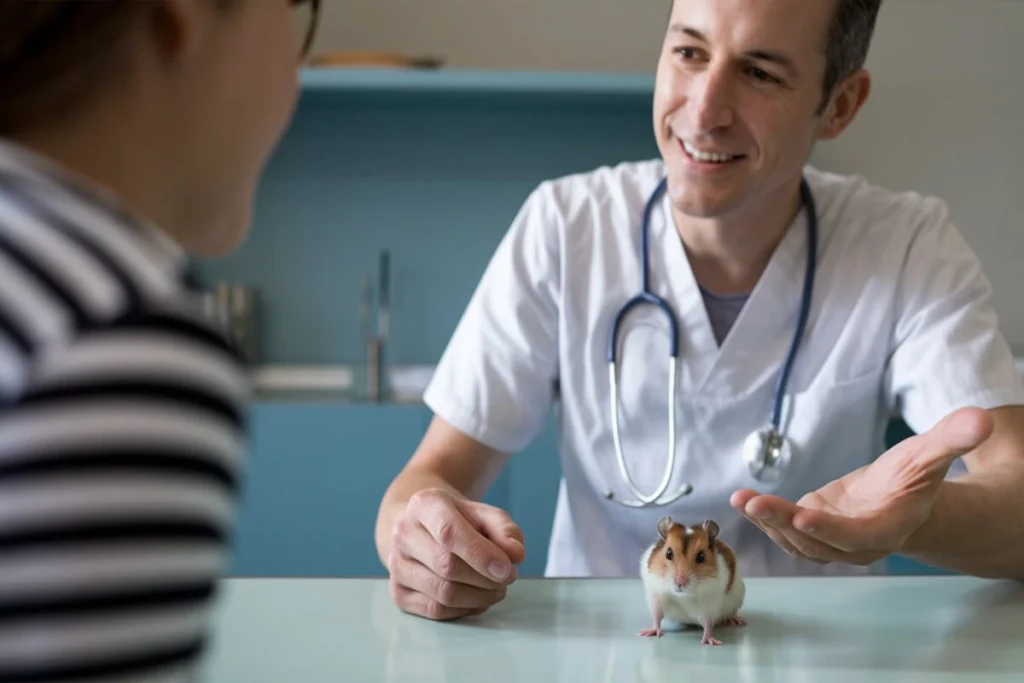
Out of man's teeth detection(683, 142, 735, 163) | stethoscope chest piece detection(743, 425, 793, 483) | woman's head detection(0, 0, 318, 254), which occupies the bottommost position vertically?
stethoscope chest piece detection(743, 425, 793, 483)

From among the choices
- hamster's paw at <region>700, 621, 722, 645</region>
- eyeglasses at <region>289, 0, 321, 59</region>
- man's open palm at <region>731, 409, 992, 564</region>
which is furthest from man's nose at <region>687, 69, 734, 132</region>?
eyeglasses at <region>289, 0, 321, 59</region>

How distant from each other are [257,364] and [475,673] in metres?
1.77

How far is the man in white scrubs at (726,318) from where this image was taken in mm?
1349

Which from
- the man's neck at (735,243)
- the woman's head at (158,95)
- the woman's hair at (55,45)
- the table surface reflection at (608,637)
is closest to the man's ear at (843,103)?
the man's neck at (735,243)

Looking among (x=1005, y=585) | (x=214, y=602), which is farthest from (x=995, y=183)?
(x=214, y=602)

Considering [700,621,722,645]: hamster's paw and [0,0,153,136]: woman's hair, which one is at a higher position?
[0,0,153,136]: woman's hair

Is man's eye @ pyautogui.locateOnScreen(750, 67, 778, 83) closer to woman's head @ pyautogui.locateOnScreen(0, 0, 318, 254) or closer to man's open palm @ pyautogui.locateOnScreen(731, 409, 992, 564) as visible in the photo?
man's open palm @ pyautogui.locateOnScreen(731, 409, 992, 564)

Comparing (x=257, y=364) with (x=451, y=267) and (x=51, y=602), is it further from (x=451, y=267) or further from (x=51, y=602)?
(x=51, y=602)

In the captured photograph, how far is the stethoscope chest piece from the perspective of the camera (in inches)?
53.1

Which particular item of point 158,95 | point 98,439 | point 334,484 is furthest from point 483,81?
point 98,439

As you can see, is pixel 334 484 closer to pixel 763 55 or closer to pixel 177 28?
pixel 763 55

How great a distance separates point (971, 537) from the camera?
1.13 m

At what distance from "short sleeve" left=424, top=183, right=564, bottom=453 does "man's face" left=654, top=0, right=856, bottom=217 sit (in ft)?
0.65

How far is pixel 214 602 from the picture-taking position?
1.40ft
